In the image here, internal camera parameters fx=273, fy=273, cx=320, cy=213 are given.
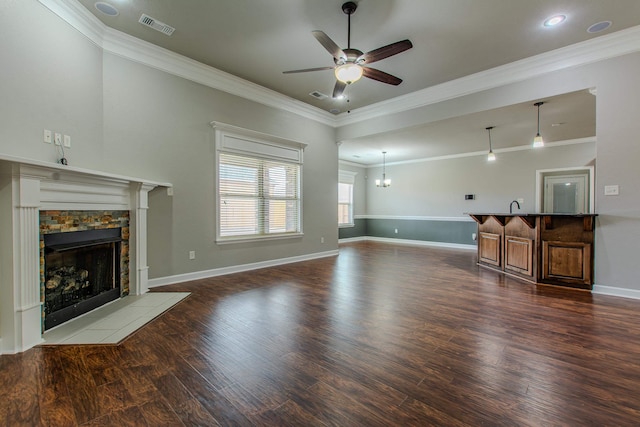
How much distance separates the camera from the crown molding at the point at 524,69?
3.38 metres

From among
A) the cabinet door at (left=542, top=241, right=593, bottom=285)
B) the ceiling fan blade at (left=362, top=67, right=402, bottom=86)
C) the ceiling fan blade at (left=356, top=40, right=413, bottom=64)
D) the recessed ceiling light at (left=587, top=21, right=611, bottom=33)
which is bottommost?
the cabinet door at (left=542, top=241, right=593, bottom=285)

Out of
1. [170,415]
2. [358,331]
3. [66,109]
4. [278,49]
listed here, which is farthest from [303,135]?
[170,415]

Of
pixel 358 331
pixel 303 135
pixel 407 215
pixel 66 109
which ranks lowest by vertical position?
pixel 358 331

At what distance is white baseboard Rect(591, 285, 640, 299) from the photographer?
3340 millimetres

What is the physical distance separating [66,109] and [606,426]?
487 centimetres

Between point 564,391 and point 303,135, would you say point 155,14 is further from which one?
point 564,391

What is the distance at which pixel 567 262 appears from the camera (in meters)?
3.78

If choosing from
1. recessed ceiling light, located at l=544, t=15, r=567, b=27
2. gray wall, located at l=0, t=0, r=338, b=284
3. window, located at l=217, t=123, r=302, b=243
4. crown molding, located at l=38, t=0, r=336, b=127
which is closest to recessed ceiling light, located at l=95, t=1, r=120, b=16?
crown molding, located at l=38, t=0, r=336, b=127

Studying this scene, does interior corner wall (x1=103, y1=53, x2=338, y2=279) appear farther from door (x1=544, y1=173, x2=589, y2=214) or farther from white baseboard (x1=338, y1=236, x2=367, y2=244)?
door (x1=544, y1=173, x2=589, y2=214)

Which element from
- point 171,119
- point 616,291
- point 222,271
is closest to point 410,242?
point 616,291

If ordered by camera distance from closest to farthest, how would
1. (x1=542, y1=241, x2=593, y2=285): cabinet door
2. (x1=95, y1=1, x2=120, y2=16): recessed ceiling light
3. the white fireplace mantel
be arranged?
the white fireplace mantel → (x1=95, y1=1, x2=120, y2=16): recessed ceiling light → (x1=542, y1=241, x2=593, y2=285): cabinet door

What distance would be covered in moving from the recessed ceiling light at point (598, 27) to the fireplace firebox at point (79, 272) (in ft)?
20.1

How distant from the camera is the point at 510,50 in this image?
12.1ft

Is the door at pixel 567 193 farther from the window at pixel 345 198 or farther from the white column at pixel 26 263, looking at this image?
the white column at pixel 26 263
